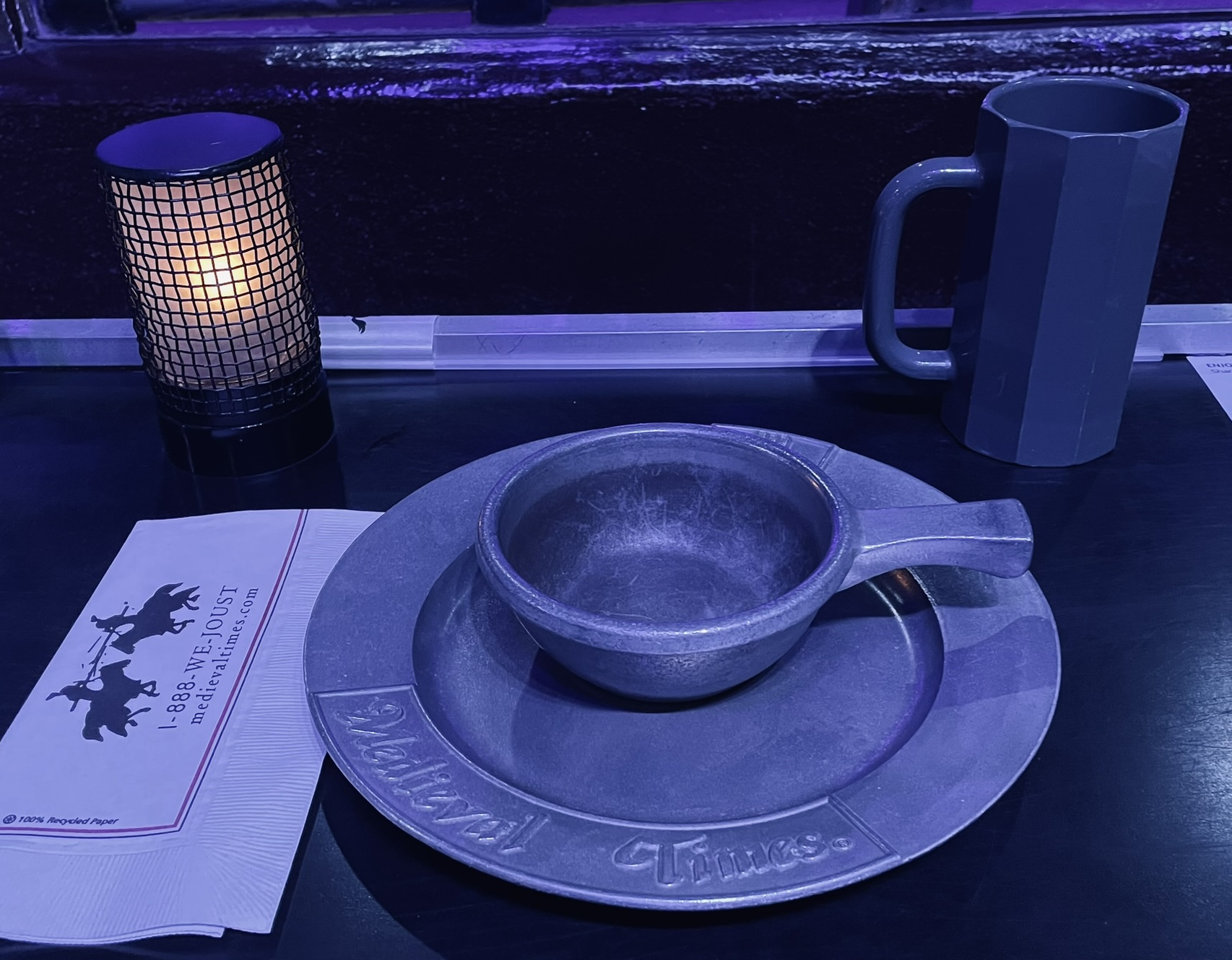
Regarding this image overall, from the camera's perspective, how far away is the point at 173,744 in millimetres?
507

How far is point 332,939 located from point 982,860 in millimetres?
250

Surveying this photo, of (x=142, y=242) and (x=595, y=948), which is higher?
(x=142, y=242)

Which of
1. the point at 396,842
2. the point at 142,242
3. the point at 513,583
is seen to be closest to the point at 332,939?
the point at 396,842

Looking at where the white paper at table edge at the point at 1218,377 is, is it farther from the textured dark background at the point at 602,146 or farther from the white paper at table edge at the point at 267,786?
the white paper at table edge at the point at 267,786

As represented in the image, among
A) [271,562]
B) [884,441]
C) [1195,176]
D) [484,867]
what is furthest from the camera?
[1195,176]

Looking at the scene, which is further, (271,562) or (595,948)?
(271,562)

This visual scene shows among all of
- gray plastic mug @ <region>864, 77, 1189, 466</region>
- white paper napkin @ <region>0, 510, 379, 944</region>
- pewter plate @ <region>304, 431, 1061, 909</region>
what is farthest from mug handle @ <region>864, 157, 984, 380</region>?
white paper napkin @ <region>0, 510, 379, 944</region>

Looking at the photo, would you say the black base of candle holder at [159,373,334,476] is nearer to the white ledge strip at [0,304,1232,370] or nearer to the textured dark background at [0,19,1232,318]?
the white ledge strip at [0,304,1232,370]

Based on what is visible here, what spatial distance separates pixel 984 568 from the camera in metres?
0.50

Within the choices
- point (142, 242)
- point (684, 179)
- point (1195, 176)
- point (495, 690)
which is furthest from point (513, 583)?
point (1195, 176)

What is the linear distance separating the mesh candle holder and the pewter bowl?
0.24m

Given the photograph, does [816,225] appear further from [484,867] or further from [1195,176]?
[484,867]

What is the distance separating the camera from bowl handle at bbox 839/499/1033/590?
1.58 ft

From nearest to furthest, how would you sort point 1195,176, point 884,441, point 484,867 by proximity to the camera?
point 484,867
point 884,441
point 1195,176
